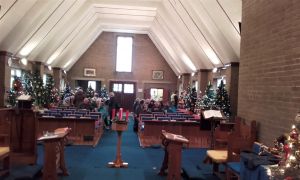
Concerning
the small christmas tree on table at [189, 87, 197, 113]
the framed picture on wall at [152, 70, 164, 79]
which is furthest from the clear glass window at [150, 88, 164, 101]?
the small christmas tree on table at [189, 87, 197, 113]

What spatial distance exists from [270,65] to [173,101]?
1720cm

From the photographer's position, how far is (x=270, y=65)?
6.58 meters

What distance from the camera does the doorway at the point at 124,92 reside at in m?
27.9

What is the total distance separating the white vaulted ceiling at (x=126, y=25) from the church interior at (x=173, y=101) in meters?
0.06

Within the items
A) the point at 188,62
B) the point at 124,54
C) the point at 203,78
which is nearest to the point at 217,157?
the point at 203,78

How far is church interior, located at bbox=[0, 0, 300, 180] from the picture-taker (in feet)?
20.0

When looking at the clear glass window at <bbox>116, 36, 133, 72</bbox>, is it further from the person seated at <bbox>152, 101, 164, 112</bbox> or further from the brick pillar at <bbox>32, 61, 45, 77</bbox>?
the person seated at <bbox>152, 101, 164, 112</bbox>

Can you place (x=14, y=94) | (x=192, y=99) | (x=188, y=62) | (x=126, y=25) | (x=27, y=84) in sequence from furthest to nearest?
(x=126, y=25), (x=188, y=62), (x=192, y=99), (x=27, y=84), (x=14, y=94)

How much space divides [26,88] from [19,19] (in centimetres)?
392

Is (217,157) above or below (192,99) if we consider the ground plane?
below

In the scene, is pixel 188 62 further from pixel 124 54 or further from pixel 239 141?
pixel 239 141

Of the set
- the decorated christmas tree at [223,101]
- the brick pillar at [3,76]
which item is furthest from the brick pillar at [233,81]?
the brick pillar at [3,76]

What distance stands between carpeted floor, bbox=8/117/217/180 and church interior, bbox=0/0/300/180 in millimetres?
29

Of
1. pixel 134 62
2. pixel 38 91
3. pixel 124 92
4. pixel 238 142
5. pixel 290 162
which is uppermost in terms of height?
pixel 134 62
